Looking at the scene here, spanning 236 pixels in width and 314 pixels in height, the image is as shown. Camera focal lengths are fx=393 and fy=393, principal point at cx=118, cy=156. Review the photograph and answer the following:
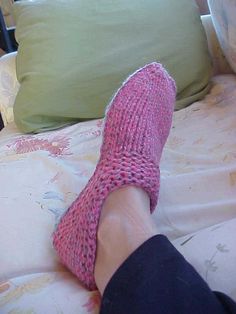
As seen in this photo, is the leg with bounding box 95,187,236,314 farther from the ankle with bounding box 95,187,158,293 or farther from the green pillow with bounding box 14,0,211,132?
the green pillow with bounding box 14,0,211,132

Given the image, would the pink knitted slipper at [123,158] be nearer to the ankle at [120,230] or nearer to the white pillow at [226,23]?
the ankle at [120,230]

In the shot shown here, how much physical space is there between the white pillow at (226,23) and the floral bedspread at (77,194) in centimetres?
11

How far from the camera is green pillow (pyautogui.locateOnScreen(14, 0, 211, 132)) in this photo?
939 mm

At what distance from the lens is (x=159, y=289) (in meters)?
0.39

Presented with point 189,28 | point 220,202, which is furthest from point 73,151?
point 189,28

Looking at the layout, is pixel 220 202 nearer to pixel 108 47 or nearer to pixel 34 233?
pixel 34 233

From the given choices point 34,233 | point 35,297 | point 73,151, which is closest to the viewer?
point 35,297

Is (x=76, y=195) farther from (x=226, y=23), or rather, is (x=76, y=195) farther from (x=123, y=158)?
(x=226, y=23)

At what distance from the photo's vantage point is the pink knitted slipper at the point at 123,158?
51 cm

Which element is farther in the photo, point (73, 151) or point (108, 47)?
point (108, 47)

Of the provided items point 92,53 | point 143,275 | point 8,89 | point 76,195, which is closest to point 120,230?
point 143,275

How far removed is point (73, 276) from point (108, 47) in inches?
24.3

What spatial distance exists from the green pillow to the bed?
0.19 feet

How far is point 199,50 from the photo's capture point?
1.01m
